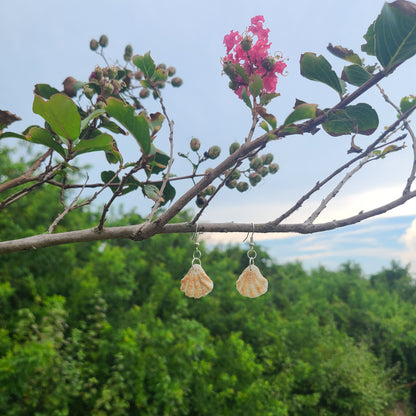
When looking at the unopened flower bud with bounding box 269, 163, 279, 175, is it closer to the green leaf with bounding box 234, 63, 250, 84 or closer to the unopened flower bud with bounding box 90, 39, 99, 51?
the green leaf with bounding box 234, 63, 250, 84

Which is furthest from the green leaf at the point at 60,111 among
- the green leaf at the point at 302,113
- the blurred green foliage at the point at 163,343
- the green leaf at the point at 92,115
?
the blurred green foliage at the point at 163,343

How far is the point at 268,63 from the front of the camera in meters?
0.73

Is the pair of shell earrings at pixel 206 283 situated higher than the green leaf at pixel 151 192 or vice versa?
the green leaf at pixel 151 192

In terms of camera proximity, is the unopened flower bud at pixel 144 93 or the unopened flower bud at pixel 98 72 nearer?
the unopened flower bud at pixel 98 72

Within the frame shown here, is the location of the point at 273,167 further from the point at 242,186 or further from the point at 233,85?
the point at 233,85

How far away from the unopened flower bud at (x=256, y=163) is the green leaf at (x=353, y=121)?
0.15 meters

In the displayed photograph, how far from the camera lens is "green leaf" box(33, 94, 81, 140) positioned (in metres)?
0.57

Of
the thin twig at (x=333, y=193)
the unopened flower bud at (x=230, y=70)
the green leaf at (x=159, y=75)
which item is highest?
the green leaf at (x=159, y=75)

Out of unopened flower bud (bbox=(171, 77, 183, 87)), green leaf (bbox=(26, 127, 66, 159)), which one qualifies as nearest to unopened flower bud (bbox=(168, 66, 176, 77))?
unopened flower bud (bbox=(171, 77, 183, 87))

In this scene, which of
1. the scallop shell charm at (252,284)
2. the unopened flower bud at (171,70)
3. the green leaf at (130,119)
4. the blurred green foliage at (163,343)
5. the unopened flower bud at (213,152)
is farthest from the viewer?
the blurred green foliage at (163,343)

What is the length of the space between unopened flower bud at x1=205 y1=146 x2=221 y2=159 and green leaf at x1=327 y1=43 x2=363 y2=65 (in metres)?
0.28

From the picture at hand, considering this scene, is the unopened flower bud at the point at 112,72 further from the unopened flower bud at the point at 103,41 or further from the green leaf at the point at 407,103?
the green leaf at the point at 407,103

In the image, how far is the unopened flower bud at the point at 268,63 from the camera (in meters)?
0.72

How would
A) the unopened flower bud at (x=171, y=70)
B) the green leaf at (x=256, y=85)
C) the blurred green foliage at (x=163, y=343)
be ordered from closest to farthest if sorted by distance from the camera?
the green leaf at (x=256, y=85) → the unopened flower bud at (x=171, y=70) → the blurred green foliage at (x=163, y=343)
